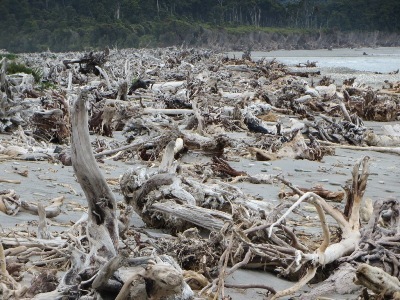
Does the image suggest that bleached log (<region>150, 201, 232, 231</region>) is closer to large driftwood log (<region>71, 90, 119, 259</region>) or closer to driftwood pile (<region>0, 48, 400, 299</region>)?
driftwood pile (<region>0, 48, 400, 299</region>)

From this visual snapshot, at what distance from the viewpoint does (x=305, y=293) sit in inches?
123

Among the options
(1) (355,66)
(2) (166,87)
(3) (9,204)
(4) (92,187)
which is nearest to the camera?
(4) (92,187)

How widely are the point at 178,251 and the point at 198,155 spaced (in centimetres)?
368

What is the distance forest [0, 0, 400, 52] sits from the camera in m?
73.9

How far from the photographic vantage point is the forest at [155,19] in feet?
242

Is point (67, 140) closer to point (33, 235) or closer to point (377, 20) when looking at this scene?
point (33, 235)

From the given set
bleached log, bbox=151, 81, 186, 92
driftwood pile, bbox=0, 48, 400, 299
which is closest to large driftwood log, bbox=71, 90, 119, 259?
driftwood pile, bbox=0, 48, 400, 299

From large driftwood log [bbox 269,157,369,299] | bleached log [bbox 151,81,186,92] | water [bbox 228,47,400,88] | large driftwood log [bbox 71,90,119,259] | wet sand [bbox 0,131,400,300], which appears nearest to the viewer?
large driftwood log [bbox 71,90,119,259]

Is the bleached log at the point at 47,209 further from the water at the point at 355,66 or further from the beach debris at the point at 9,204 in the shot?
the water at the point at 355,66

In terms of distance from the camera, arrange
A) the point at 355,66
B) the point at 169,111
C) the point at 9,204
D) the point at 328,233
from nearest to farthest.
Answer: the point at 328,233 → the point at 9,204 → the point at 169,111 → the point at 355,66

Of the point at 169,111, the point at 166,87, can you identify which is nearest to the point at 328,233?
the point at 169,111

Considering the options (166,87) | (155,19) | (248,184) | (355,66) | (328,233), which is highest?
(328,233)

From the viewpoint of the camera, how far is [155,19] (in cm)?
8681

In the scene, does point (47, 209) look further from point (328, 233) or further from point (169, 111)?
point (169, 111)
